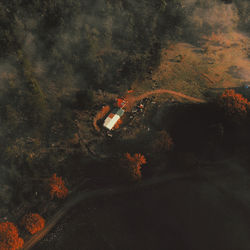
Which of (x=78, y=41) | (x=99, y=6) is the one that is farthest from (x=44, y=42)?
(x=99, y=6)

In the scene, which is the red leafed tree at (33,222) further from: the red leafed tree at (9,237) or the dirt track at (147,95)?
the dirt track at (147,95)

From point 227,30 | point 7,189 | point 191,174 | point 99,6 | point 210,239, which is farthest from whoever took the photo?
point 227,30

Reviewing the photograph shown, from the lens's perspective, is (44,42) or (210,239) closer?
(210,239)

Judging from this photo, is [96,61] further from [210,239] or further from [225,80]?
[210,239]

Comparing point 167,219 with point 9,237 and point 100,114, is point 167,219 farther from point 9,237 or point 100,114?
point 9,237

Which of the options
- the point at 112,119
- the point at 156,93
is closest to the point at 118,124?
the point at 112,119

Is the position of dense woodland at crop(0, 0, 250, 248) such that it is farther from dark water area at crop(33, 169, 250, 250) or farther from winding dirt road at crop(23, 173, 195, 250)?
dark water area at crop(33, 169, 250, 250)
